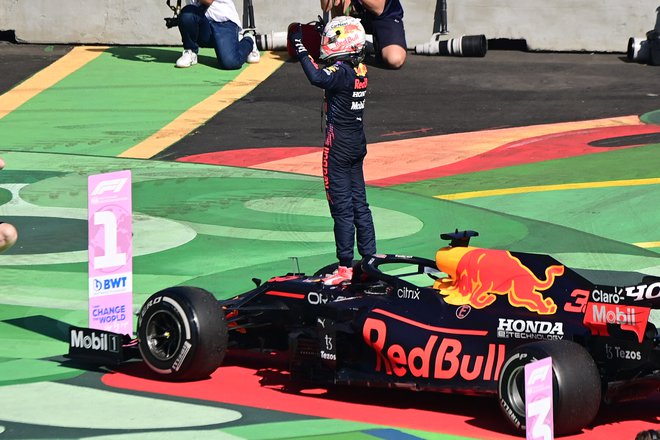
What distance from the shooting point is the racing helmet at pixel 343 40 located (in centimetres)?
934

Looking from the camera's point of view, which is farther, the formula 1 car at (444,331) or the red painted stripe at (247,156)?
the red painted stripe at (247,156)

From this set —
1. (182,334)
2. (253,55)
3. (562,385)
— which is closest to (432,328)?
(562,385)

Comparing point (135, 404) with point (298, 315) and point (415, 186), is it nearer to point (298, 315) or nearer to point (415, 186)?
point (298, 315)

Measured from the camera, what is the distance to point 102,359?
867 cm

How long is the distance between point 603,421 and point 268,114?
11413mm

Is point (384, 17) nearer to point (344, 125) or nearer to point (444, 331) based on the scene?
point (344, 125)

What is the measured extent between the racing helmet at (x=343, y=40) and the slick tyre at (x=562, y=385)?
2.93 meters

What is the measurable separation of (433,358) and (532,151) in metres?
8.89

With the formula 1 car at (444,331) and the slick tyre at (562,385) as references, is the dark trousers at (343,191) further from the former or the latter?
the slick tyre at (562,385)

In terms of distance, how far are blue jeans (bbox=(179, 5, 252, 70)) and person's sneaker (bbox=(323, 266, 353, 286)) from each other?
448 inches

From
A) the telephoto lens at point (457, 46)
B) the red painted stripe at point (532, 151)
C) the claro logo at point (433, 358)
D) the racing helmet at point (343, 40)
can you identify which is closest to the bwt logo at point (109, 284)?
the claro logo at point (433, 358)

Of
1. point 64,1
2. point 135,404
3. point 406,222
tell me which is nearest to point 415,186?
point 406,222

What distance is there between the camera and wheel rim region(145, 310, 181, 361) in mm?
8375

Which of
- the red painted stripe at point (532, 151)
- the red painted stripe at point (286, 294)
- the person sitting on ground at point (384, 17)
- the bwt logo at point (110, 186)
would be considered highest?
the person sitting on ground at point (384, 17)
